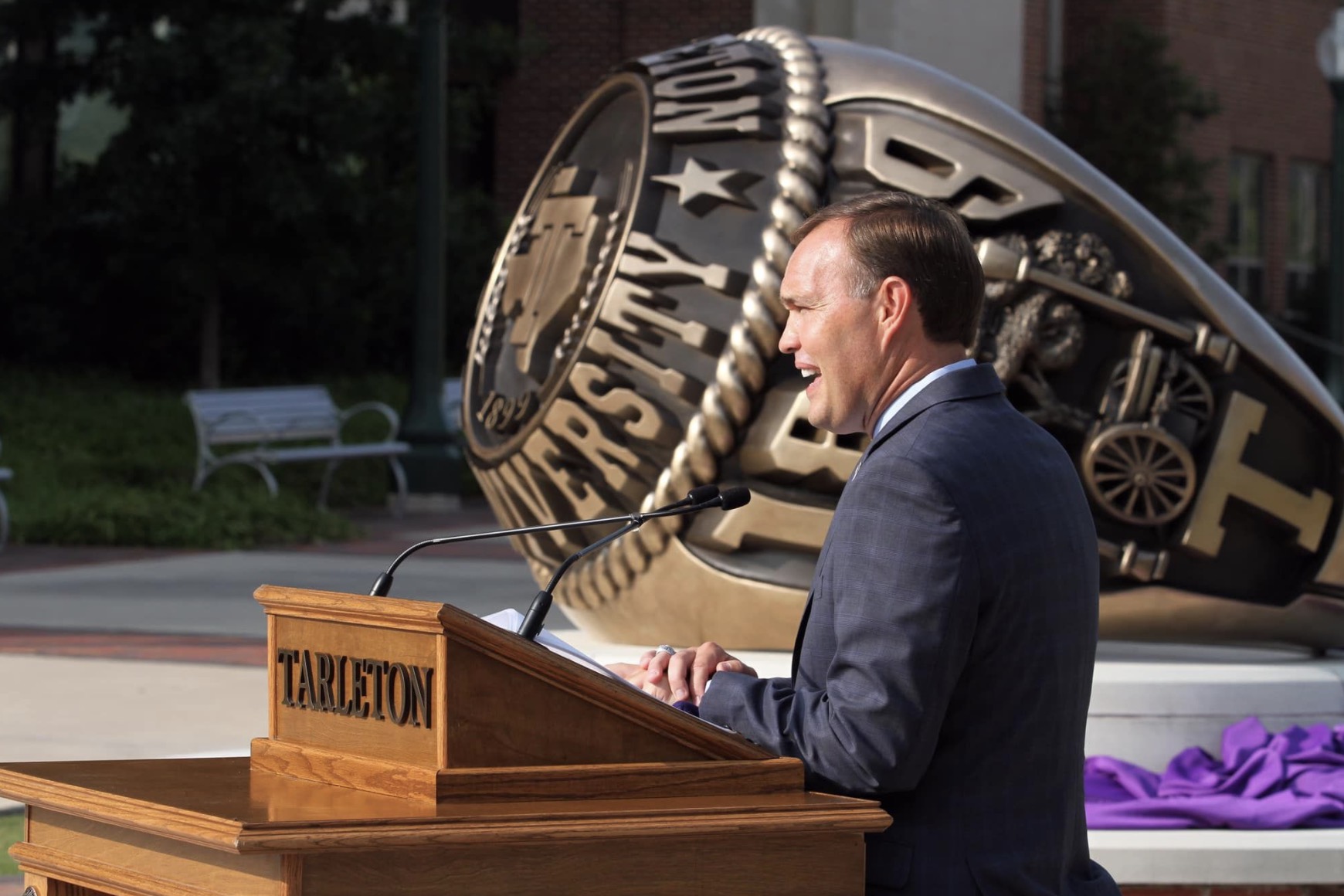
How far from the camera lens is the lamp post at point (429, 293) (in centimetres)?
1590

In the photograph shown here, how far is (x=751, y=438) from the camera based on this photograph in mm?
4789

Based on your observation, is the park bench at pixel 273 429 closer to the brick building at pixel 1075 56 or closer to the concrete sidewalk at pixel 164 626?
the concrete sidewalk at pixel 164 626

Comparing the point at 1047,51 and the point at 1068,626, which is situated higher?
the point at 1047,51

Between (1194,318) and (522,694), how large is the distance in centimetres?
323

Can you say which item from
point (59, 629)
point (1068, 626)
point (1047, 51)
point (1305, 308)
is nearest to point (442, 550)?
point (59, 629)

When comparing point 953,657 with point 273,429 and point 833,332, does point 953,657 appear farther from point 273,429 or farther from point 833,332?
point 273,429

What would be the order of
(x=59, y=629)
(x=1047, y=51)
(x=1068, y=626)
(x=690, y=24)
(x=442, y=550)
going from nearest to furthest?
(x=1068, y=626), (x=59, y=629), (x=442, y=550), (x=690, y=24), (x=1047, y=51)

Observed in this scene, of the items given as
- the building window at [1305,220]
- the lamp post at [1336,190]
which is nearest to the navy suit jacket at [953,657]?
the lamp post at [1336,190]

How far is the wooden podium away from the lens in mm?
2027

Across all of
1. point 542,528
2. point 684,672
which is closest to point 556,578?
point 542,528

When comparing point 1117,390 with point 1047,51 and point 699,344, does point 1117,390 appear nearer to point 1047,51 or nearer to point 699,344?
point 699,344

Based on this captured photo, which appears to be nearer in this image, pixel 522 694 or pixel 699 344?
pixel 522 694

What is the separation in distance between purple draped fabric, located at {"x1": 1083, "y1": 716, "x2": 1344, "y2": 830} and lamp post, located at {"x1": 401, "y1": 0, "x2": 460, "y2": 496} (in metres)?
11.7

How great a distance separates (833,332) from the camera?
241cm
